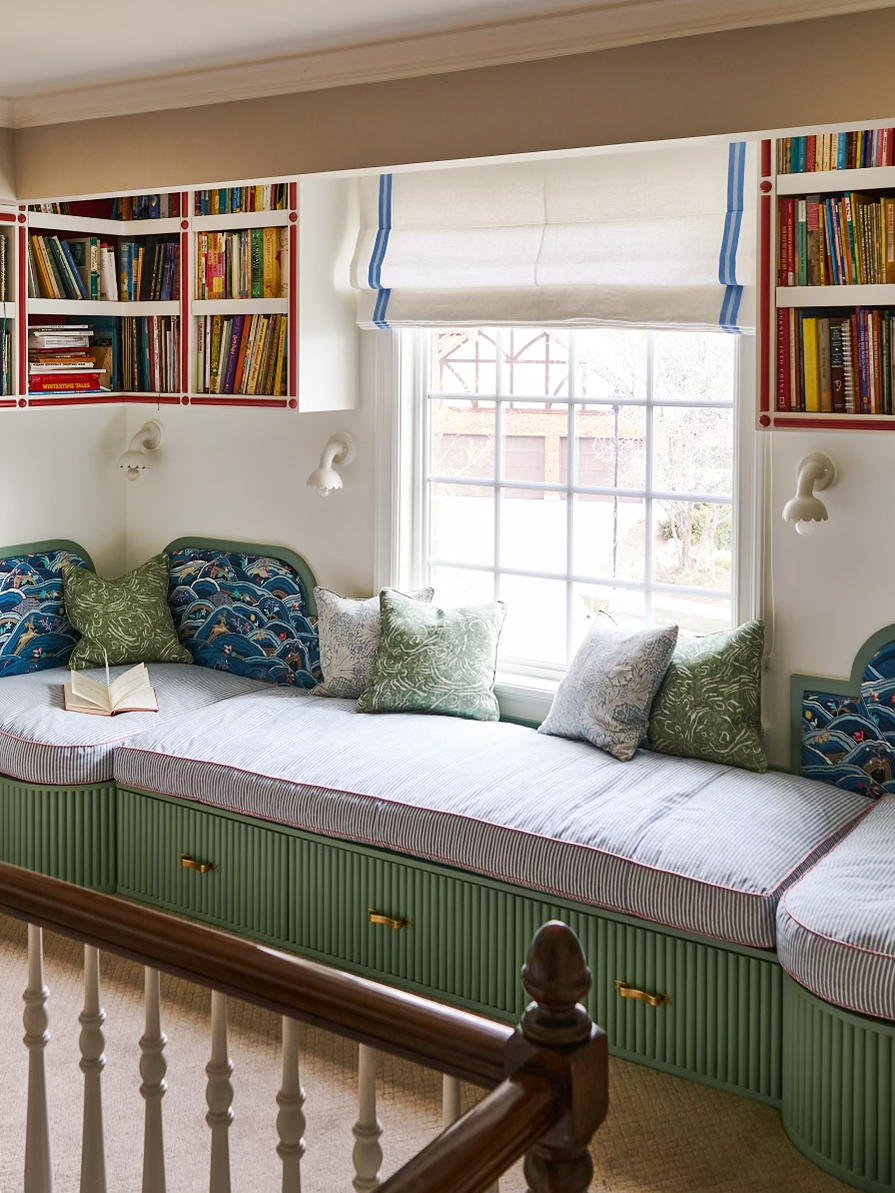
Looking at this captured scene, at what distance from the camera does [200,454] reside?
15.7 feet

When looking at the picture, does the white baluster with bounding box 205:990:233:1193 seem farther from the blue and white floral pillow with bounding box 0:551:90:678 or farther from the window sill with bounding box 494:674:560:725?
the blue and white floral pillow with bounding box 0:551:90:678

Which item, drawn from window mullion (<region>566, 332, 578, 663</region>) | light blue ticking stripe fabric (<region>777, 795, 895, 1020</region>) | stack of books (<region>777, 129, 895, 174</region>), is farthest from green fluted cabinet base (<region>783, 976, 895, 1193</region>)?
stack of books (<region>777, 129, 895, 174</region>)

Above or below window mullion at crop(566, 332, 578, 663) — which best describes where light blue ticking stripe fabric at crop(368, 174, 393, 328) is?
above

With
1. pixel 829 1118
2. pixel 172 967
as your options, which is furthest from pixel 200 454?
pixel 172 967

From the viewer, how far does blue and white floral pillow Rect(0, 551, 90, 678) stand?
181 inches

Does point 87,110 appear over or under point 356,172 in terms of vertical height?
over

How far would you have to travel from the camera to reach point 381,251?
421 centimetres

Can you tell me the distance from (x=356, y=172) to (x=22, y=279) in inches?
58.6

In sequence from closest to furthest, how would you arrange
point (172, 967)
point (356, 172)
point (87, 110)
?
1. point (172, 967)
2. point (356, 172)
3. point (87, 110)

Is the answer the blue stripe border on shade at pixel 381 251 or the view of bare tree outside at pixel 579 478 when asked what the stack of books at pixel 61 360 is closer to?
the blue stripe border on shade at pixel 381 251

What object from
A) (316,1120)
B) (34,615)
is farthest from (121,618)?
(316,1120)

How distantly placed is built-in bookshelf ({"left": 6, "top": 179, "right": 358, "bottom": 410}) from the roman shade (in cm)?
21

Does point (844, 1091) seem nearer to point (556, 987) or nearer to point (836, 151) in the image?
point (556, 987)

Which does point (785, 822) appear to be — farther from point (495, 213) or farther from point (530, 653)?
point (495, 213)
